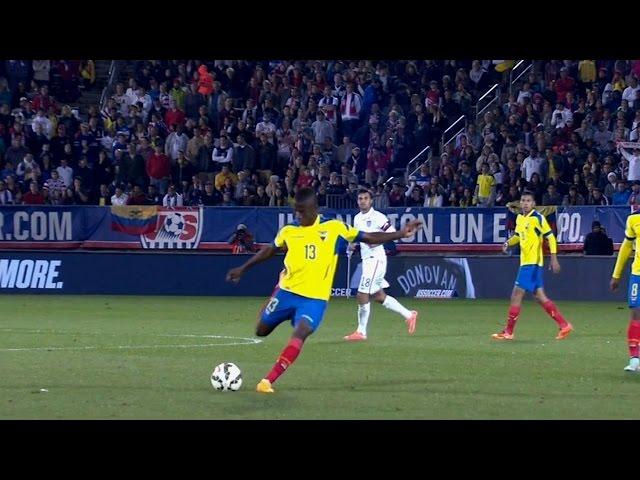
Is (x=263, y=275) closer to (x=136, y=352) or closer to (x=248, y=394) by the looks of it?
(x=136, y=352)

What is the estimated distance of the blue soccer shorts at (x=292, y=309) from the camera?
11883 millimetres

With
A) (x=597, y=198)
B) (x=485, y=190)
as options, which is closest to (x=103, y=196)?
(x=485, y=190)

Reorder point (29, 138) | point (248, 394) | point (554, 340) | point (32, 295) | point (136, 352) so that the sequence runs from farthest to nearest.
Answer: point (29, 138) → point (32, 295) → point (554, 340) → point (136, 352) → point (248, 394)

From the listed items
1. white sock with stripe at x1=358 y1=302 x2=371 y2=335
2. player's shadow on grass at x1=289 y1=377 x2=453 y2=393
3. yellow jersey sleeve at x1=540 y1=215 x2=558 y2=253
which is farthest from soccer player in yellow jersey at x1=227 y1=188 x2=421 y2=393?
yellow jersey sleeve at x1=540 y1=215 x2=558 y2=253

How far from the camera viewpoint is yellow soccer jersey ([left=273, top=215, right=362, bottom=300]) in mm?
11984

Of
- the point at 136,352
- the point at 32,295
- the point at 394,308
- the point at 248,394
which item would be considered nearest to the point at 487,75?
the point at 32,295

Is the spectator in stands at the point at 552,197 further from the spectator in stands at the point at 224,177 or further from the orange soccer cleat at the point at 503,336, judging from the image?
the orange soccer cleat at the point at 503,336

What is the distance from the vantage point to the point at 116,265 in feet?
91.9

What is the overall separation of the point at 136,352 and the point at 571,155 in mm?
17043

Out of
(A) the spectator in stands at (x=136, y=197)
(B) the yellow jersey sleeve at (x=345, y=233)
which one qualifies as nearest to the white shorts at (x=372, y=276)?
(B) the yellow jersey sleeve at (x=345, y=233)

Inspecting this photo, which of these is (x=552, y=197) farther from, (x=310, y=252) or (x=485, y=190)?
(x=310, y=252)

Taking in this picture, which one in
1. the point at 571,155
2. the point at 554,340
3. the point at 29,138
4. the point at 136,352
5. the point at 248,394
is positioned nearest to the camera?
the point at 248,394

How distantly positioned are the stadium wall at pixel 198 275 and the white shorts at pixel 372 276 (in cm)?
909

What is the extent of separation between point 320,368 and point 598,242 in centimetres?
1491
